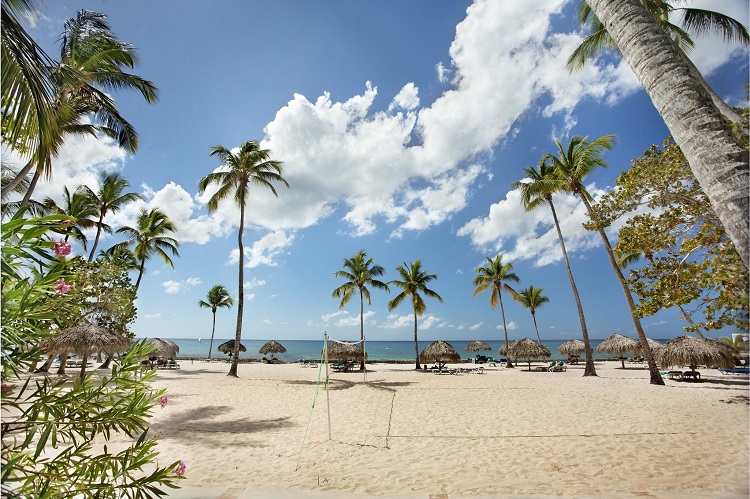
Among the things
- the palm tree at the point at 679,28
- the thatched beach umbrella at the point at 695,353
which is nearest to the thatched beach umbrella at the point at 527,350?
the thatched beach umbrella at the point at 695,353

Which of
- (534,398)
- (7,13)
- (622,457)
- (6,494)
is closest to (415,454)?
(622,457)

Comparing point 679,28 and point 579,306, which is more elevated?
point 679,28

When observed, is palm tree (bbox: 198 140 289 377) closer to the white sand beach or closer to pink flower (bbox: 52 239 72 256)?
the white sand beach

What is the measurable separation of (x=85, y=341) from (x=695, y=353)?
24991 millimetres

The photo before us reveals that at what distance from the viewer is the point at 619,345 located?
22.1 meters

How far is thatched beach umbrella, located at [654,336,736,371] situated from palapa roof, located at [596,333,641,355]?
7081 millimetres

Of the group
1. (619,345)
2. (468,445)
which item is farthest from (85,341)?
(619,345)

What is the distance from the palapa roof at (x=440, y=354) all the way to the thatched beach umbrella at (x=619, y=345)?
32.0 feet

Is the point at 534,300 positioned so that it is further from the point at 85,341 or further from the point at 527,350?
the point at 85,341

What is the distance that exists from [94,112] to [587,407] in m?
16.9

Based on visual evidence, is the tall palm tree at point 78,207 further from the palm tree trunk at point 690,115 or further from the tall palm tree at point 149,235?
the palm tree trunk at point 690,115

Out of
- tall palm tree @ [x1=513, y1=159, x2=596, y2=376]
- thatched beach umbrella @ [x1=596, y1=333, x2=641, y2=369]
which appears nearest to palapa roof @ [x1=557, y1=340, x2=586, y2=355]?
thatched beach umbrella @ [x1=596, y1=333, x2=641, y2=369]

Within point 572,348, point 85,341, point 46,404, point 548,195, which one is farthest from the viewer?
point 572,348

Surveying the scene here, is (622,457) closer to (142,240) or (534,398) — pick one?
(534,398)
